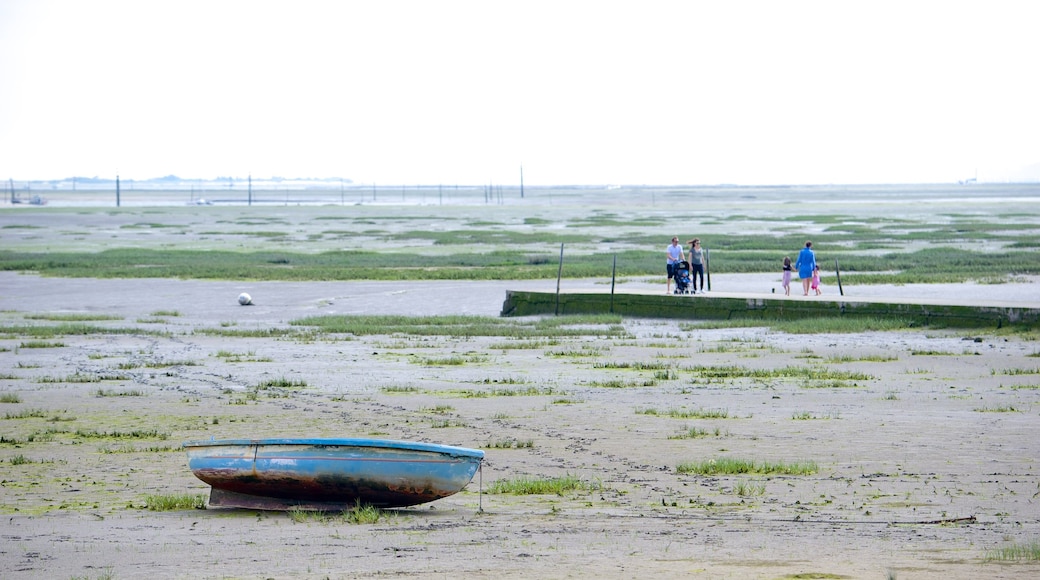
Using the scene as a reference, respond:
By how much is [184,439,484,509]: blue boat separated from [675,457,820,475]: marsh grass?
9.22 feet

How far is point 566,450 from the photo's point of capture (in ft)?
47.8

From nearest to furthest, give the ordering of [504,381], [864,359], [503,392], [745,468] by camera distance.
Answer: [745,468], [503,392], [504,381], [864,359]

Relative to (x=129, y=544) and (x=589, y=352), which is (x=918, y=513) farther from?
(x=589, y=352)

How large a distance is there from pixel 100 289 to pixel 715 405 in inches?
1063

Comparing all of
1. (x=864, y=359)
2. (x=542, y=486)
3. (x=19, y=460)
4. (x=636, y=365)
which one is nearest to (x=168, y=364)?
(x=636, y=365)

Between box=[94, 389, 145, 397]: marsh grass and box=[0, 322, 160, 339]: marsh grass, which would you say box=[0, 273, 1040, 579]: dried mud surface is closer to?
box=[94, 389, 145, 397]: marsh grass

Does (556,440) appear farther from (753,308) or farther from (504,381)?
(753,308)

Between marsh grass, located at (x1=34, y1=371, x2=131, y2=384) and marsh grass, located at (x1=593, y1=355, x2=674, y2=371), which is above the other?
marsh grass, located at (x1=593, y1=355, x2=674, y2=371)

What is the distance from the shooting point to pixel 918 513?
11.2m

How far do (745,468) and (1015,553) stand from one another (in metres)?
3.75

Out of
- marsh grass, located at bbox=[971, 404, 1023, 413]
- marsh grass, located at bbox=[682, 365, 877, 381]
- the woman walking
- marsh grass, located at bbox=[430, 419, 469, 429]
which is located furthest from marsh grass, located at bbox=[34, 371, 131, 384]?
the woman walking

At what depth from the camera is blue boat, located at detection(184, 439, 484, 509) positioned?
37.2ft

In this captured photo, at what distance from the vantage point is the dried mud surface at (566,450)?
1003 centimetres

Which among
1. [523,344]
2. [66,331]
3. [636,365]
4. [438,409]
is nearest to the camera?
[438,409]
